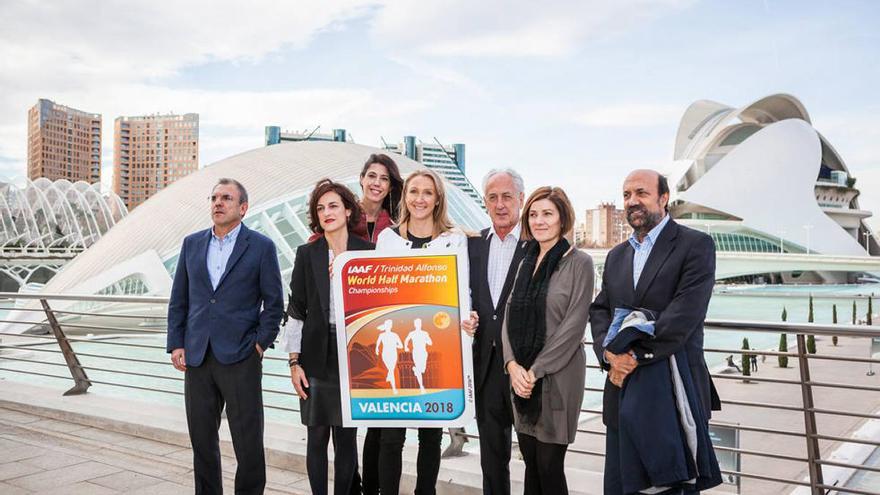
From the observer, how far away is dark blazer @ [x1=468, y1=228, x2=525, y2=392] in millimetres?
2979

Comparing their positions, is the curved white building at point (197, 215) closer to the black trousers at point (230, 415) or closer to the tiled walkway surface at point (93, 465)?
the tiled walkway surface at point (93, 465)

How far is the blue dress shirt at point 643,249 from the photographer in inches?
108

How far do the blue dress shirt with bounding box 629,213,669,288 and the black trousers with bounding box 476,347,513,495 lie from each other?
0.68 meters

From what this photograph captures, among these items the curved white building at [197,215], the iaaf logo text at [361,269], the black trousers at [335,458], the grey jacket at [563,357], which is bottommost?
the black trousers at [335,458]

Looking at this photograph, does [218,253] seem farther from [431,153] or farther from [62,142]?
[62,142]

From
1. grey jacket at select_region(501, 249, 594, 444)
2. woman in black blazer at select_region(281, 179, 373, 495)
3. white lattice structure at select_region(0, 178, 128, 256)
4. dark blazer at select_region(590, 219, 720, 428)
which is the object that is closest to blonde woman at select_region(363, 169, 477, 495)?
woman in black blazer at select_region(281, 179, 373, 495)

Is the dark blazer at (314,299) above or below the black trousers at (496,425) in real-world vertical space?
above

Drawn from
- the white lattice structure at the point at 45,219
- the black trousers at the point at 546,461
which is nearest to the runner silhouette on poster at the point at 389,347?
the black trousers at the point at 546,461

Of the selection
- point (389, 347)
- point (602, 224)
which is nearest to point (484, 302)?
point (389, 347)

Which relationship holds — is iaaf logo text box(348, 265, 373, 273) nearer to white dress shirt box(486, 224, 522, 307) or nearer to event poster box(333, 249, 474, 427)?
event poster box(333, 249, 474, 427)

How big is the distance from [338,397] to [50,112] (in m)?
103

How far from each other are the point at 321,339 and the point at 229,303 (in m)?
0.59

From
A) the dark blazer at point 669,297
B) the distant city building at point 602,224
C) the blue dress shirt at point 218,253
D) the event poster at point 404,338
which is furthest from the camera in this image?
the distant city building at point 602,224

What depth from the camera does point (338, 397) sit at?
320 cm
